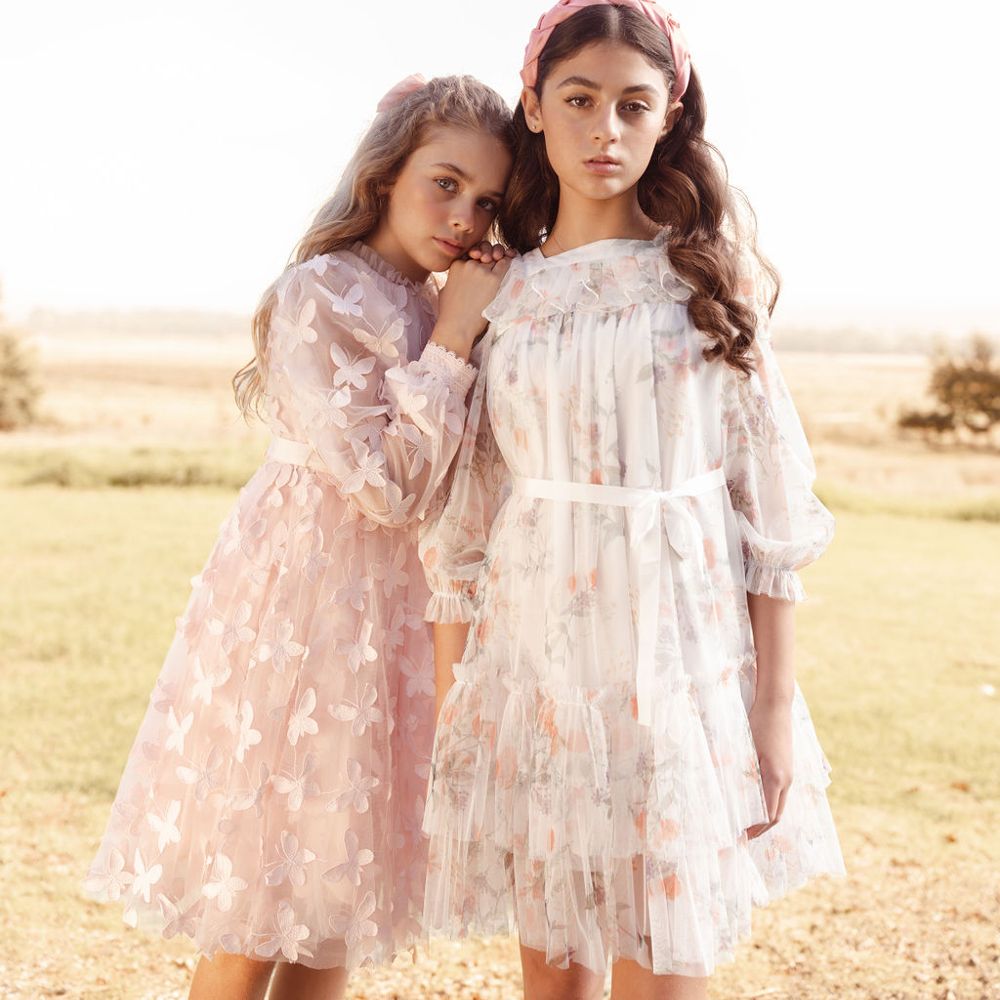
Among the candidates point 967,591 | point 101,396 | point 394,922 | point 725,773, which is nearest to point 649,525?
point 725,773

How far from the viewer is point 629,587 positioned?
1.61 meters

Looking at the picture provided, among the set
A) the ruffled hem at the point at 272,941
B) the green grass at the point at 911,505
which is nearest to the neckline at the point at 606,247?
the ruffled hem at the point at 272,941

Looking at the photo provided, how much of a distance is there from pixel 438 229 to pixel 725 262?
0.51m

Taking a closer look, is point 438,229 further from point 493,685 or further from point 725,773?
point 725,773

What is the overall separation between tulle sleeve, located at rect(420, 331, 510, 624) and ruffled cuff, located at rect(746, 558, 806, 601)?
1.33 feet

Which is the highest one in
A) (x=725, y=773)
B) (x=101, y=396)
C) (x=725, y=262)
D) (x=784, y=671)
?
(x=725, y=262)

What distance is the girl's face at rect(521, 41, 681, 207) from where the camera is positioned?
5.36 feet

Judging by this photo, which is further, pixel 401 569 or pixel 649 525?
pixel 401 569

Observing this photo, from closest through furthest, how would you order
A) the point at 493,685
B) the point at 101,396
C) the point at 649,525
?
the point at 649,525 → the point at 493,685 → the point at 101,396

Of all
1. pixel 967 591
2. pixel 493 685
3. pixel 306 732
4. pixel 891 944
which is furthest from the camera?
pixel 967 591

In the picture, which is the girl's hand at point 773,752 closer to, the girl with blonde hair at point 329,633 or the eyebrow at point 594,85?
the girl with blonde hair at point 329,633

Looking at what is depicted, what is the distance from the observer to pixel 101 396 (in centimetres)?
928

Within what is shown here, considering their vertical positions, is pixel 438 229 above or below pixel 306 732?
above

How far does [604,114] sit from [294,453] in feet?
2.47
